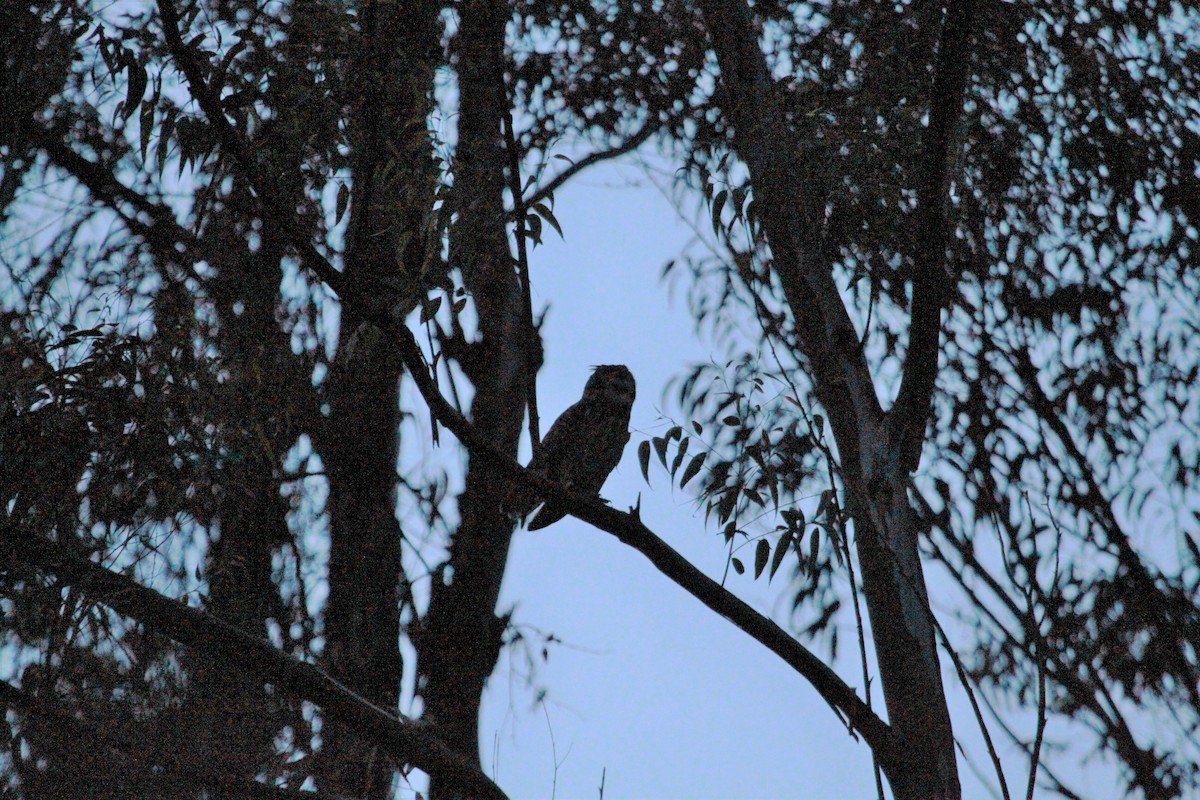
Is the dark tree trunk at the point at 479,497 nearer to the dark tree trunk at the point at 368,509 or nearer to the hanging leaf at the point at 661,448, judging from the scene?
the dark tree trunk at the point at 368,509

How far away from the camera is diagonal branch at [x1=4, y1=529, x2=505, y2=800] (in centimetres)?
185

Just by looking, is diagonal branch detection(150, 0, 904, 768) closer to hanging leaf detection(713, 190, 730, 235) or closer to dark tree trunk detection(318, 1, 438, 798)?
dark tree trunk detection(318, 1, 438, 798)

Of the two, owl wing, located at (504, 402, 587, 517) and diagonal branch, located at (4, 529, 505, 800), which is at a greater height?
owl wing, located at (504, 402, 587, 517)

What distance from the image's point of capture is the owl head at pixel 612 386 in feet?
11.8

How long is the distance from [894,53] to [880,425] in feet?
3.96

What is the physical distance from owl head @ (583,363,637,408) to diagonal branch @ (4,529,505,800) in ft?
5.93

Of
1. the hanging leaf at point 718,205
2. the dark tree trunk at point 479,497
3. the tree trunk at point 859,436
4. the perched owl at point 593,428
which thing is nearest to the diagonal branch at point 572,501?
the tree trunk at point 859,436

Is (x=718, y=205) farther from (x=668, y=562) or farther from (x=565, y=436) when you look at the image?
(x=565, y=436)

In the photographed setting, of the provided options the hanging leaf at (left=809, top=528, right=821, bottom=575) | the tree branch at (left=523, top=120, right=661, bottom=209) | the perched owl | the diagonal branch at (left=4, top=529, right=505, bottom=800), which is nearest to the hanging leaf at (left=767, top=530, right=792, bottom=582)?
the hanging leaf at (left=809, top=528, right=821, bottom=575)

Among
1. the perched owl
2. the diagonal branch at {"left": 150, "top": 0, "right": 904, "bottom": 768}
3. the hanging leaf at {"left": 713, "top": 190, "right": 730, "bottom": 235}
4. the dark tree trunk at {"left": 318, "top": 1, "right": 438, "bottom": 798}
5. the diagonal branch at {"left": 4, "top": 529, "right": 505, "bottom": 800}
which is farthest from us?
the perched owl

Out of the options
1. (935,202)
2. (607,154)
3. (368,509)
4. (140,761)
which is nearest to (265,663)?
(140,761)

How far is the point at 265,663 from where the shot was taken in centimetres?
186

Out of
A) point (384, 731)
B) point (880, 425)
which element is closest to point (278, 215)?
point (384, 731)

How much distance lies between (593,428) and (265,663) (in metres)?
1.85
